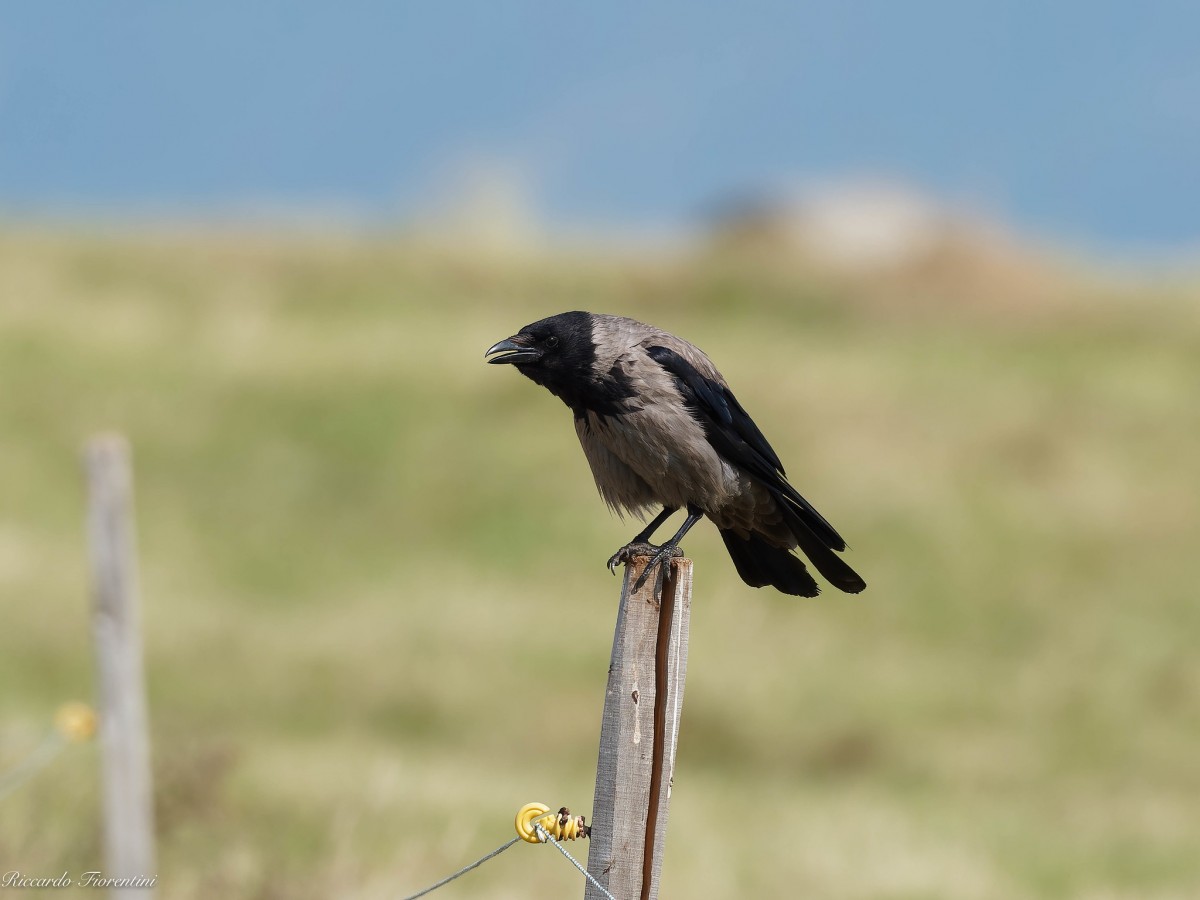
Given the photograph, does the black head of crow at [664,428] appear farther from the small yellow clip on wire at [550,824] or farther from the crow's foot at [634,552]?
the small yellow clip on wire at [550,824]

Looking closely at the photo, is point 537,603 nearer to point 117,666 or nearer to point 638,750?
point 117,666

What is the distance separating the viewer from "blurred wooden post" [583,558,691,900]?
14.6 feet

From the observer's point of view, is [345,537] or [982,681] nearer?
[982,681]

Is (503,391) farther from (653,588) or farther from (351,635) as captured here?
(653,588)

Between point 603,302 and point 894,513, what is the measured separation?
34.5 feet

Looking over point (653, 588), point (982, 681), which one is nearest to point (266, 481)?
point (982, 681)

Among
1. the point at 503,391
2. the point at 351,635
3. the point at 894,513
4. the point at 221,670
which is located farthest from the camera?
the point at 503,391

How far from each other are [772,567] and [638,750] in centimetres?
184

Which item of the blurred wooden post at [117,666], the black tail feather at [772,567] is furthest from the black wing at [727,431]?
the blurred wooden post at [117,666]

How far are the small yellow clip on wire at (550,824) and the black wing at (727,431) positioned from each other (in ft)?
5.43

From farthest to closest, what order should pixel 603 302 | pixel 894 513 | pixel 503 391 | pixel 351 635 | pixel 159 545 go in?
1. pixel 603 302
2. pixel 503 391
3. pixel 894 513
4. pixel 159 545
5. pixel 351 635

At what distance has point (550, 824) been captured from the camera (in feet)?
15.4

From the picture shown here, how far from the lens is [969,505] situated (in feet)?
67.7
